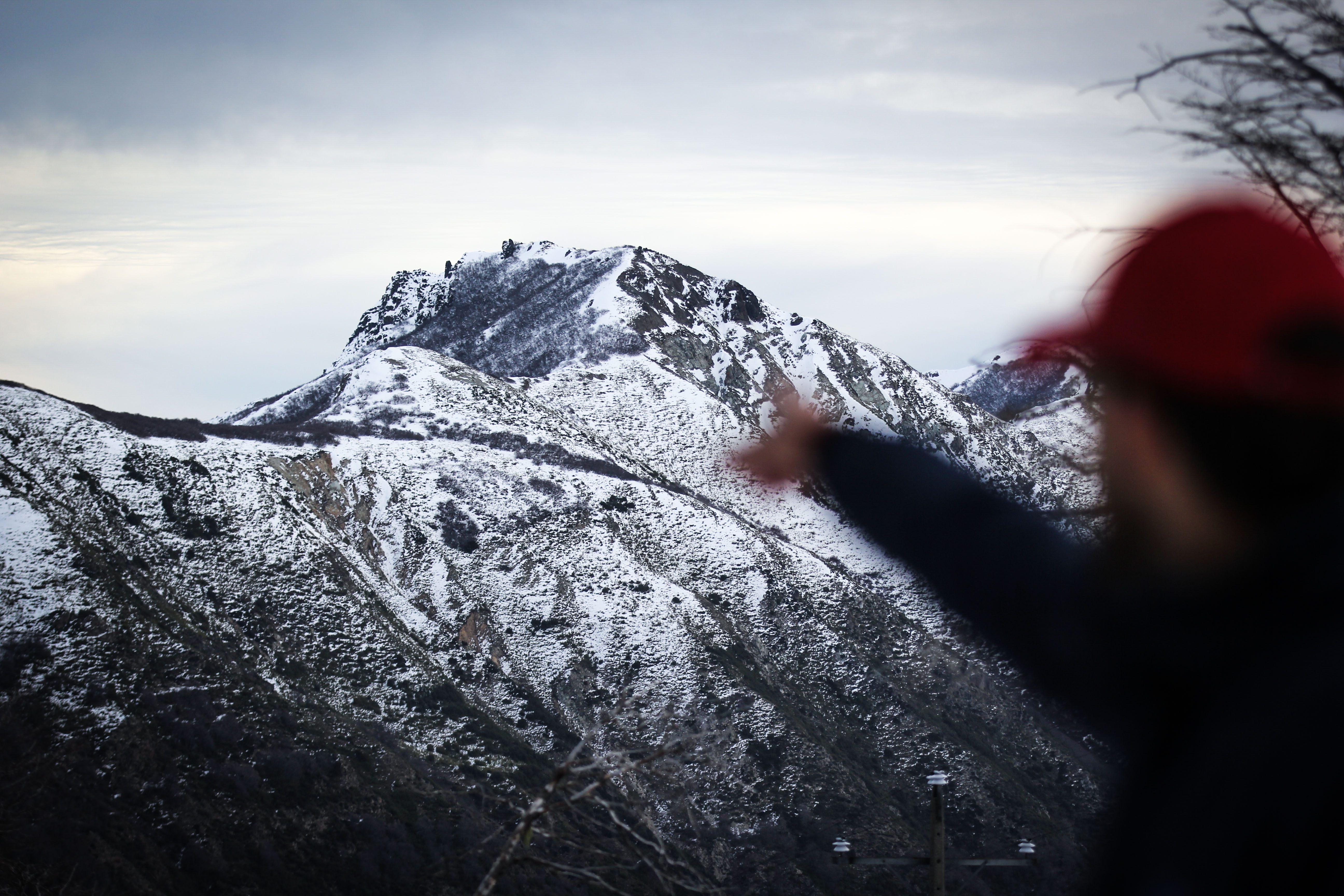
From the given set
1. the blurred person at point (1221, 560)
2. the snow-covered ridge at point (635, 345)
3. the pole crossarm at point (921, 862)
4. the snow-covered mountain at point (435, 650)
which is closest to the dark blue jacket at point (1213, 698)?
the blurred person at point (1221, 560)

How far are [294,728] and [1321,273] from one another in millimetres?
44656

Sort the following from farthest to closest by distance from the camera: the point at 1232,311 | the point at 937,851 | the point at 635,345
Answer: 1. the point at 635,345
2. the point at 937,851
3. the point at 1232,311

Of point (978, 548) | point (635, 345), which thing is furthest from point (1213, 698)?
point (635, 345)

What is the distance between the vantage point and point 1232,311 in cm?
115

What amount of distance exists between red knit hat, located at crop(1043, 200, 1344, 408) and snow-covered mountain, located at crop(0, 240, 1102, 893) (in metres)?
24.0

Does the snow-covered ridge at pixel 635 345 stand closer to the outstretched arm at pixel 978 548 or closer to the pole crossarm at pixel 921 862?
the pole crossarm at pixel 921 862

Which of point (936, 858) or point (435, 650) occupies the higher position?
point (435, 650)

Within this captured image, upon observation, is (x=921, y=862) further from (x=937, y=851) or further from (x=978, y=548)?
(x=978, y=548)

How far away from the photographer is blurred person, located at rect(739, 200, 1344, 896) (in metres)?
1.10

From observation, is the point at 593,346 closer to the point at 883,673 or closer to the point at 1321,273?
the point at 883,673

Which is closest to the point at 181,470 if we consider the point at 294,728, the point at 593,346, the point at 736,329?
the point at 294,728

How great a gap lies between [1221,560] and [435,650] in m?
52.9

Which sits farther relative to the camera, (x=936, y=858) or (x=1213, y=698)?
(x=936, y=858)

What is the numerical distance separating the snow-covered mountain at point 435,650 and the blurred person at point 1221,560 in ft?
78.6
